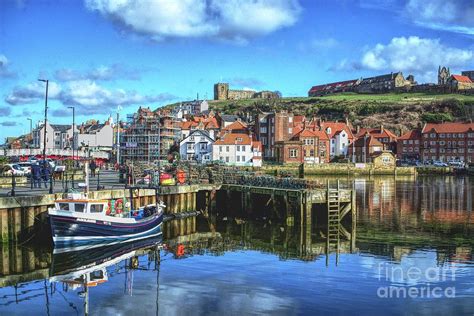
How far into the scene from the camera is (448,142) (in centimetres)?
13812

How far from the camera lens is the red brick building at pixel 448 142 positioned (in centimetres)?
13600

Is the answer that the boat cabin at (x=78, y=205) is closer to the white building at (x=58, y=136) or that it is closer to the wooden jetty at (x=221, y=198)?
the wooden jetty at (x=221, y=198)

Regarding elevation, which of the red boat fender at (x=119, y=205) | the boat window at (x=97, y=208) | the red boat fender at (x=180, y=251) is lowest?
the red boat fender at (x=180, y=251)

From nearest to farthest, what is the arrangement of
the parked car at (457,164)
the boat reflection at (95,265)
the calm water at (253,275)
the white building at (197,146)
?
the calm water at (253,275), the boat reflection at (95,265), the white building at (197,146), the parked car at (457,164)

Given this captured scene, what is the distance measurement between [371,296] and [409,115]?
178m

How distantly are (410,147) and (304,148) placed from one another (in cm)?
3832

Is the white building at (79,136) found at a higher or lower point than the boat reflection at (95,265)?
higher

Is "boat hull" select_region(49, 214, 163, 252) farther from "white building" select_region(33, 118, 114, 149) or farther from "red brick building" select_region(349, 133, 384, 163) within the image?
"white building" select_region(33, 118, 114, 149)

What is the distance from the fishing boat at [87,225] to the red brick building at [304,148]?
85.0 meters

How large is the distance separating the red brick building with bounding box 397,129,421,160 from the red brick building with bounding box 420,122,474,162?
134 cm

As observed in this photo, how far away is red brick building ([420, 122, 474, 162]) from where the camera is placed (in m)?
136

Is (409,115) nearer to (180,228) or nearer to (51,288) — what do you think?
(180,228)

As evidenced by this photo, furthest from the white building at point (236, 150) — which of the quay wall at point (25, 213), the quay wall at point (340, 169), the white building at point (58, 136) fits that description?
the quay wall at point (25, 213)

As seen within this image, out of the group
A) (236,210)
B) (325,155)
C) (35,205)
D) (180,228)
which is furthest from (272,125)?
(35,205)
